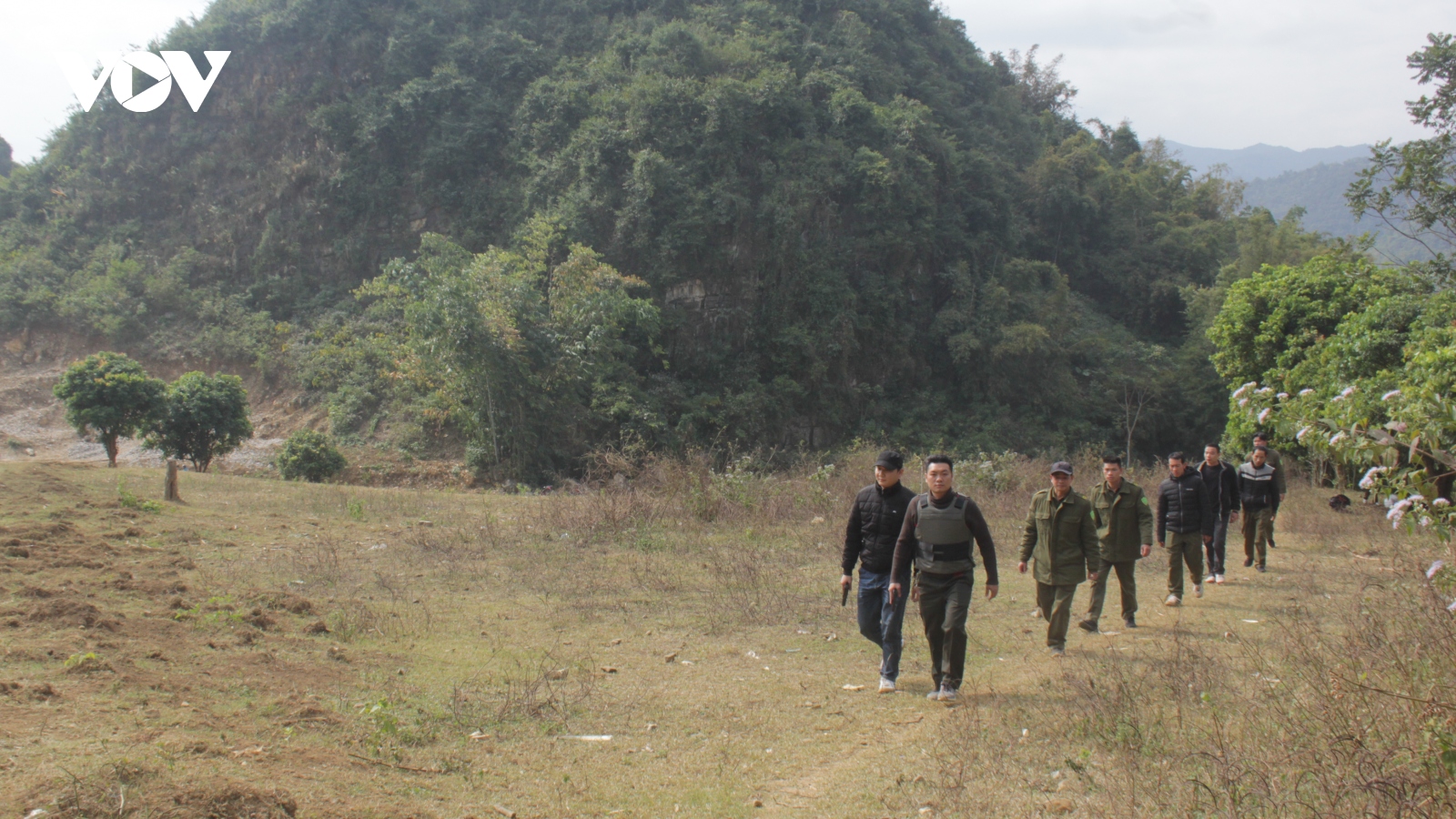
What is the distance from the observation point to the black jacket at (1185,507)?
8328 millimetres

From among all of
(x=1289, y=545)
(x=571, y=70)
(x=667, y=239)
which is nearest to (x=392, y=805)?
(x=1289, y=545)

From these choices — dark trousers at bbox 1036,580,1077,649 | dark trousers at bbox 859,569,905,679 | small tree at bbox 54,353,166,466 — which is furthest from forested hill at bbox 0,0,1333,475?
dark trousers at bbox 859,569,905,679

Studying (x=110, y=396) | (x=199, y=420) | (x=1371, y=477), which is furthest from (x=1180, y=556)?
(x=110, y=396)

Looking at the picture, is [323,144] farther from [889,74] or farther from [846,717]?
[846,717]

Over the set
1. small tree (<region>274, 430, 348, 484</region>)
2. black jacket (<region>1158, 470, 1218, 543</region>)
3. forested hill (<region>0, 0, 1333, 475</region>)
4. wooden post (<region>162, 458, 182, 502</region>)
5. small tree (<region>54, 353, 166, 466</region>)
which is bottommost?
small tree (<region>274, 430, 348, 484</region>)

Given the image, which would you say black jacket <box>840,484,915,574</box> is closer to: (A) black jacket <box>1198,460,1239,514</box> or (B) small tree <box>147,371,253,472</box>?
(A) black jacket <box>1198,460,1239,514</box>

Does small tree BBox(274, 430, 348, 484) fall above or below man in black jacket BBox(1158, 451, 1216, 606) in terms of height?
below

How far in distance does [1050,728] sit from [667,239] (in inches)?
939

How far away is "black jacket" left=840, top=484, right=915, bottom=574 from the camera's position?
567 cm

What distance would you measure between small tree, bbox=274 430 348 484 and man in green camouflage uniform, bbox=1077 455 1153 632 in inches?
657

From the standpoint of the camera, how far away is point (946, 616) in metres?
5.32

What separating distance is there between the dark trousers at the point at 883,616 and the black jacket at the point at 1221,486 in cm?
498

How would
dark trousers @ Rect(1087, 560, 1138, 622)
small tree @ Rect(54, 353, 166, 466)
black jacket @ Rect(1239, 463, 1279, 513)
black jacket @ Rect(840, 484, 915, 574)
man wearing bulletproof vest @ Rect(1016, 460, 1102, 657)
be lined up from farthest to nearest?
small tree @ Rect(54, 353, 166, 466) → black jacket @ Rect(1239, 463, 1279, 513) → dark trousers @ Rect(1087, 560, 1138, 622) → man wearing bulletproof vest @ Rect(1016, 460, 1102, 657) → black jacket @ Rect(840, 484, 915, 574)

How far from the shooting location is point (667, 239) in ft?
89.4
